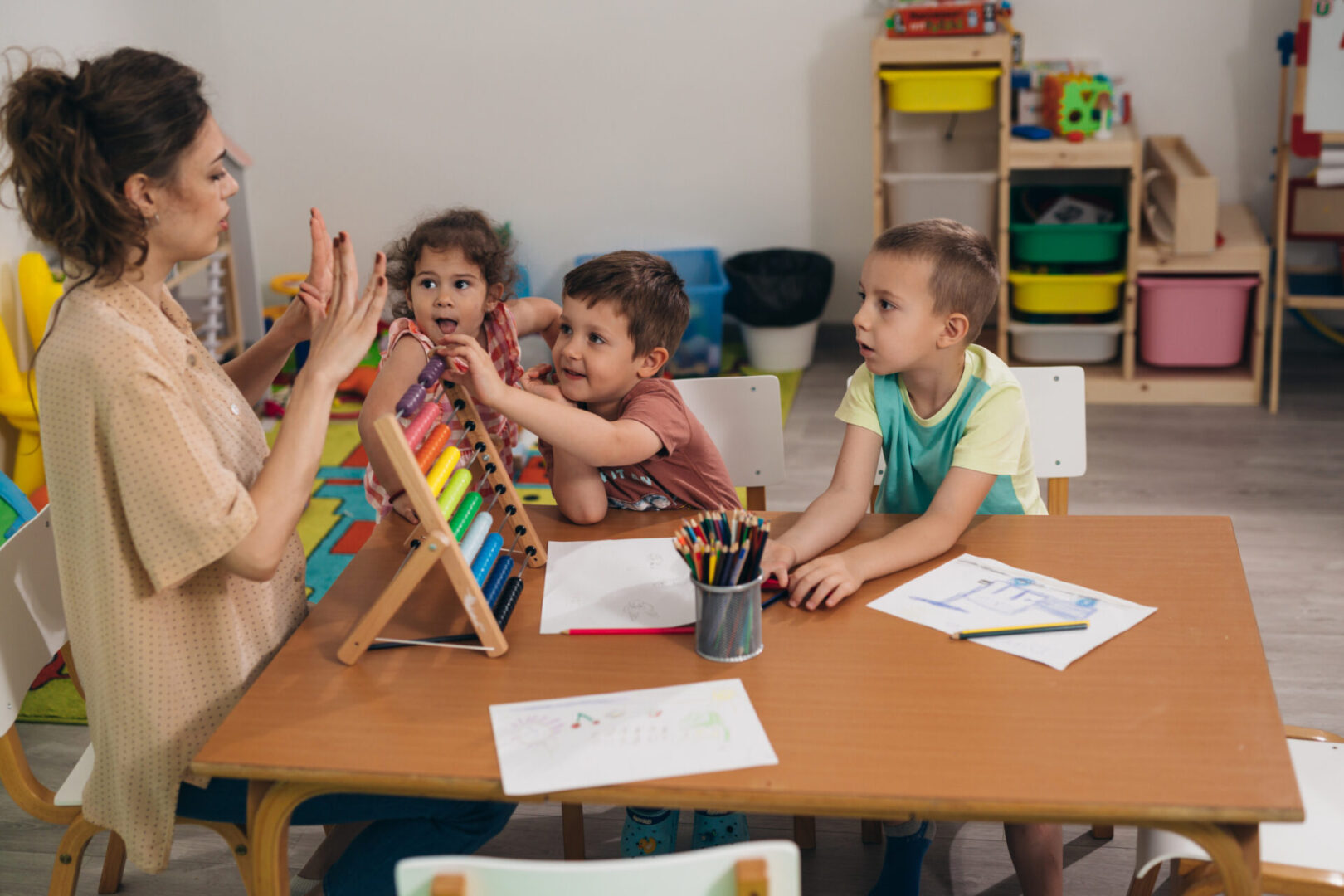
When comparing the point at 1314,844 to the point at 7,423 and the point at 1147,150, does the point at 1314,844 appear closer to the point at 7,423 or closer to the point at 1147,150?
the point at 7,423

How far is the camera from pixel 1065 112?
4.01 m

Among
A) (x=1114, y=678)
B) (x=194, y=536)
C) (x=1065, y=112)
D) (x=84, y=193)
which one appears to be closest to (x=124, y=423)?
(x=194, y=536)

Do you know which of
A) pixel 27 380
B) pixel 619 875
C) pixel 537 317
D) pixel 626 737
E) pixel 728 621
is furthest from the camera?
pixel 27 380

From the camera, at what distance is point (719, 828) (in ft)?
6.06

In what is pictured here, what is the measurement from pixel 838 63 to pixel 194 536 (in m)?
3.65

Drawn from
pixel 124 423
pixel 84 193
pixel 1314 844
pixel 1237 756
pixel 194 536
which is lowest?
pixel 1314 844

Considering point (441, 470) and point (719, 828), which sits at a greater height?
point (441, 470)

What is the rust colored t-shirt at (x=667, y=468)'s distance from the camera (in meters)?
1.82

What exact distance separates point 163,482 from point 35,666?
53 centimetres

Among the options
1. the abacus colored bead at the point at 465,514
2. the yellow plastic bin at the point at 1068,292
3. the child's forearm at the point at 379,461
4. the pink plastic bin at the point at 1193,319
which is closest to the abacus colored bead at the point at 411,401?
the abacus colored bead at the point at 465,514

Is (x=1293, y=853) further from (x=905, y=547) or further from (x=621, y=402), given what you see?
(x=621, y=402)

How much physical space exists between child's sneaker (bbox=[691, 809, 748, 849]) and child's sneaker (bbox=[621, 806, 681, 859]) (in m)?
0.07

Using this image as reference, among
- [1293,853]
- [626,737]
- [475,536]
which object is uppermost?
[475,536]

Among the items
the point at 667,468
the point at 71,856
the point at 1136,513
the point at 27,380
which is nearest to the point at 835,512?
the point at 667,468
